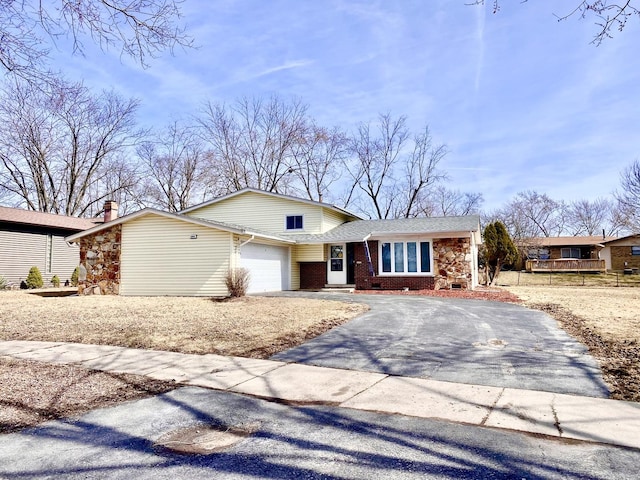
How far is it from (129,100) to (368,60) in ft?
88.1

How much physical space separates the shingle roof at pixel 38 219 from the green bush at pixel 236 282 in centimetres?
1294

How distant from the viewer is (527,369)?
17.9 feet

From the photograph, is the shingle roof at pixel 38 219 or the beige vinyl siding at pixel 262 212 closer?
the shingle roof at pixel 38 219

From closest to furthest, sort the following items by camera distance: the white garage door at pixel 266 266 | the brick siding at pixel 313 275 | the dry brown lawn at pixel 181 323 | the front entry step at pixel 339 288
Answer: the dry brown lawn at pixel 181 323 < the white garage door at pixel 266 266 < the front entry step at pixel 339 288 < the brick siding at pixel 313 275

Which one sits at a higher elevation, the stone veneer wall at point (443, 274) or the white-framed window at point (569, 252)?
the white-framed window at point (569, 252)

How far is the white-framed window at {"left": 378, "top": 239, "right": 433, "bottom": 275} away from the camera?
60.7 feet

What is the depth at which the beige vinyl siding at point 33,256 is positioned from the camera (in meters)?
19.6

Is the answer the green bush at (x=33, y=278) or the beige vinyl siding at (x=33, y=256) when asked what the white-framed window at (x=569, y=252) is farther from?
the green bush at (x=33, y=278)

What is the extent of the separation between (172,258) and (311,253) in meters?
7.08

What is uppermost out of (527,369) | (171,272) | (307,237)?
(307,237)

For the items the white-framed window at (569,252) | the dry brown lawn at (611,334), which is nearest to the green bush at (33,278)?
the dry brown lawn at (611,334)

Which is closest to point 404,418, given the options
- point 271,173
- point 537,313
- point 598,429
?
point 598,429

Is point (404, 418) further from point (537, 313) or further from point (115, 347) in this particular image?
point (537, 313)

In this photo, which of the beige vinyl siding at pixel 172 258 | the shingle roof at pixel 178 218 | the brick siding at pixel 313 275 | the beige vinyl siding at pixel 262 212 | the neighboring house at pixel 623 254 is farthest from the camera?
the neighboring house at pixel 623 254
